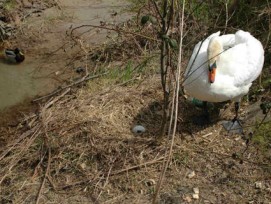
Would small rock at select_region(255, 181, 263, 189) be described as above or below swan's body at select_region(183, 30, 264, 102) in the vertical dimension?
below

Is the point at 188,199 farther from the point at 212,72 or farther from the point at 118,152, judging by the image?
the point at 212,72

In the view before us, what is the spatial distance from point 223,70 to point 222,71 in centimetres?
2

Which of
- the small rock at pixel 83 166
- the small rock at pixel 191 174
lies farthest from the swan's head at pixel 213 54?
the small rock at pixel 83 166

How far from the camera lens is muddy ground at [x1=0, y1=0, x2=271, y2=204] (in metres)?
4.32

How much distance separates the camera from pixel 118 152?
4.58 metres

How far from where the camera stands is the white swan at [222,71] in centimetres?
440

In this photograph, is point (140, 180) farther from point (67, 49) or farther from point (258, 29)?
point (67, 49)

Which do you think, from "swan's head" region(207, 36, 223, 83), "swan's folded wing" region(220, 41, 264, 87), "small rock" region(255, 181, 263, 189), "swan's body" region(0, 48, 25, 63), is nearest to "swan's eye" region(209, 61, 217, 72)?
"swan's head" region(207, 36, 223, 83)

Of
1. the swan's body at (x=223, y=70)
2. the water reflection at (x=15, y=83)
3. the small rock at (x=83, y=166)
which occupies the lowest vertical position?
the water reflection at (x=15, y=83)

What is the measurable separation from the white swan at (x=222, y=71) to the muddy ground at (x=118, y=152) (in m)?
0.57

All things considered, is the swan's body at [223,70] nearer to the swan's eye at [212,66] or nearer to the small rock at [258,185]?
the swan's eye at [212,66]

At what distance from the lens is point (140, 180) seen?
14.4ft

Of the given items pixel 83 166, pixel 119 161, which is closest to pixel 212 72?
pixel 119 161

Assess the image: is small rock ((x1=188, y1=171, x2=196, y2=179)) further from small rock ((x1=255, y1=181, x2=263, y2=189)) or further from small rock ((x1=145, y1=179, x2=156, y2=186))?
small rock ((x1=255, y1=181, x2=263, y2=189))
